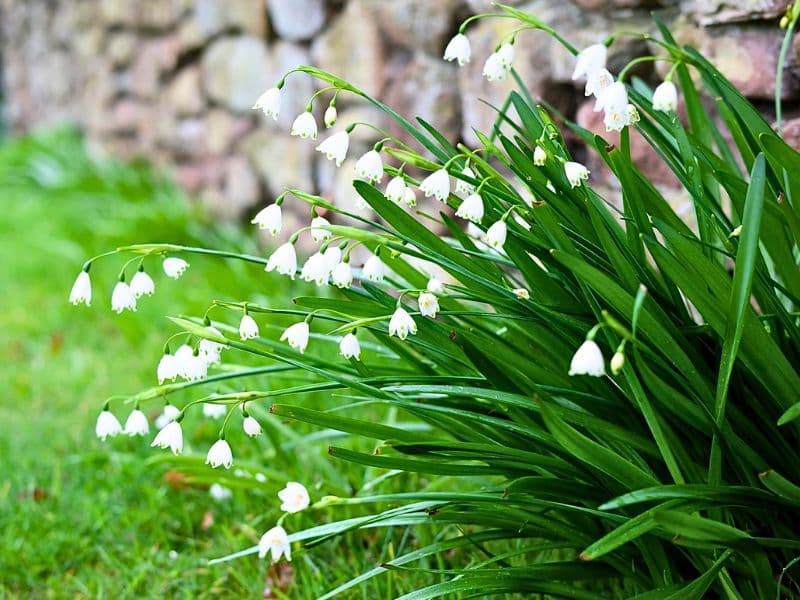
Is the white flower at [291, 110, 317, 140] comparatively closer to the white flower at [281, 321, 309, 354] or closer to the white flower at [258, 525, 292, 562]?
the white flower at [281, 321, 309, 354]

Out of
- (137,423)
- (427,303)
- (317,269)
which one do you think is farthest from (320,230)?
(137,423)

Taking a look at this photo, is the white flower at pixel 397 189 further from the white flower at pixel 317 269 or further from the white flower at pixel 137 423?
the white flower at pixel 137 423

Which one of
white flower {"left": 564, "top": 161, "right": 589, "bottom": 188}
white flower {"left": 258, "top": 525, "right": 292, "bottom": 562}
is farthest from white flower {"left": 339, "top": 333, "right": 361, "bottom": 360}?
white flower {"left": 564, "top": 161, "right": 589, "bottom": 188}

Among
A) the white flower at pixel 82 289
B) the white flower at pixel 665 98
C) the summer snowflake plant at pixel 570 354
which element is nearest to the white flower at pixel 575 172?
the summer snowflake plant at pixel 570 354

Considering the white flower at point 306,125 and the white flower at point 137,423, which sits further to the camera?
the white flower at point 137,423

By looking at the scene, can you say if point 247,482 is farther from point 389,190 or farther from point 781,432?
point 781,432

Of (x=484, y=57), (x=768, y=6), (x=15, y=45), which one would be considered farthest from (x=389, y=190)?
(x=15, y=45)
